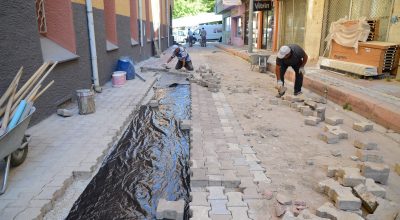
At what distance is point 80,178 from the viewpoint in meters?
3.79

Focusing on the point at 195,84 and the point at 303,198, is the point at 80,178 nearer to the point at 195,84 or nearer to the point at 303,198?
the point at 303,198

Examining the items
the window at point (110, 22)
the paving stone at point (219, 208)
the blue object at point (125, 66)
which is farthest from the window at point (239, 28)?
the paving stone at point (219, 208)

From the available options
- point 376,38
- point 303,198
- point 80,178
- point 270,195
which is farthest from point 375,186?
point 376,38

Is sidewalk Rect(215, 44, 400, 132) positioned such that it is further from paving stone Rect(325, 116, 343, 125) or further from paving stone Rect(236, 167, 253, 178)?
paving stone Rect(236, 167, 253, 178)

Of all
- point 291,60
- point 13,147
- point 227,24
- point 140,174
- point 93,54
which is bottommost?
point 140,174

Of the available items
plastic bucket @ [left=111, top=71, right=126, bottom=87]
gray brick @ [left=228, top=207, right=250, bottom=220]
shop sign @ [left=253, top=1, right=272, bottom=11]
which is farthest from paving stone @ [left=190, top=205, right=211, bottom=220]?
shop sign @ [left=253, top=1, right=272, bottom=11]

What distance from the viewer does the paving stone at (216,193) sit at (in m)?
3.27

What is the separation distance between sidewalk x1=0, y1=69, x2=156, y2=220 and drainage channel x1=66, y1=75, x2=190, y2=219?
206 millimetres

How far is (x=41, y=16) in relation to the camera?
6.53m

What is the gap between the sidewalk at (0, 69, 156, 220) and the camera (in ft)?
10.3

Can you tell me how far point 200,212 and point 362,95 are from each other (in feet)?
17.7

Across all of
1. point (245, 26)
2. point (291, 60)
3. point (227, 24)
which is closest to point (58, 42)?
point (291, 60)

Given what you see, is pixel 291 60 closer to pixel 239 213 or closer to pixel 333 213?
pixel 333 213

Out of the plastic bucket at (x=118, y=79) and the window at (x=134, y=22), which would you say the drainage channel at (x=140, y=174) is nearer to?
the plastic bucket at (x=118, y=79)
